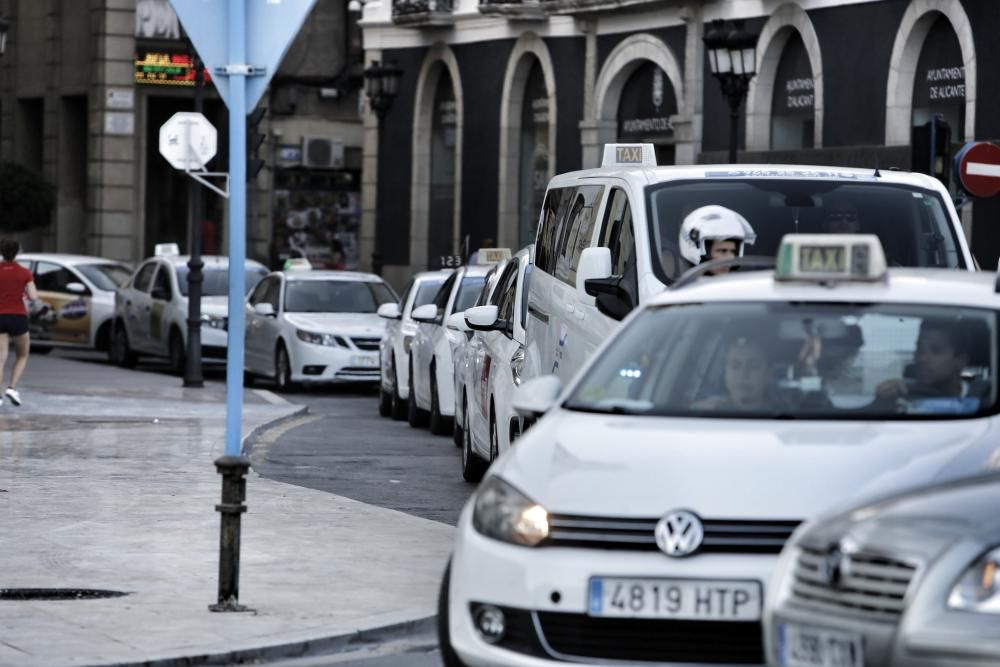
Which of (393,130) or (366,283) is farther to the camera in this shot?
(393,130)

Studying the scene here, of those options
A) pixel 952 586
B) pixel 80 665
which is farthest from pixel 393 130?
pixel 952 586

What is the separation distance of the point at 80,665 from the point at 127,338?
23.4 metres

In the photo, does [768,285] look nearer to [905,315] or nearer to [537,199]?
[905,315]

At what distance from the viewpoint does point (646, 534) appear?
6746mm

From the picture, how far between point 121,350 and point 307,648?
2332 cm

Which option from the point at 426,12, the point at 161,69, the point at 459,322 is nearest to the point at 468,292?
the point at 459,322

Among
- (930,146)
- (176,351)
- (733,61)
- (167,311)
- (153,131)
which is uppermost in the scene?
(733,61)

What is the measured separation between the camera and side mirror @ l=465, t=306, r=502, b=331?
15102mm

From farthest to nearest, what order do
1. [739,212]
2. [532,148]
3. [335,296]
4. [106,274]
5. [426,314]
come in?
[532,148]
[106,274]
[335,296]
[426,314]
[739,212]

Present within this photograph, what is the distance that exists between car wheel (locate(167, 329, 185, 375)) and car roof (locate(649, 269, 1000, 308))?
21.9 meters

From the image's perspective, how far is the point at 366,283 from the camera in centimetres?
2803

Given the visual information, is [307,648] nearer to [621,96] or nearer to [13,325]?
[13,325]

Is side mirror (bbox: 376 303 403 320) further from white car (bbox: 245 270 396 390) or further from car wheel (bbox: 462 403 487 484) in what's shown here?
car wheel (bbox: 462 403 487 484)

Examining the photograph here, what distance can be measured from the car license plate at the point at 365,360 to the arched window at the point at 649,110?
1129 centimetres
